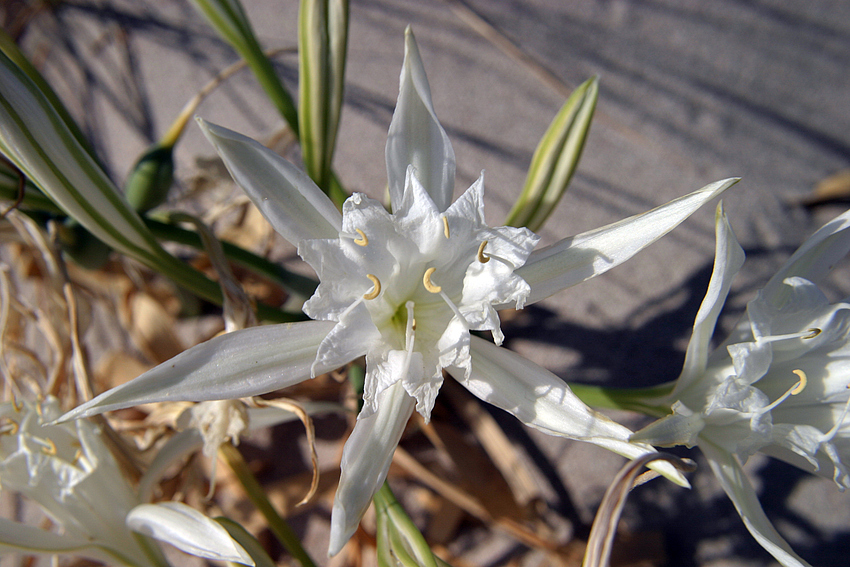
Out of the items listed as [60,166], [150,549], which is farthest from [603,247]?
[150,549]

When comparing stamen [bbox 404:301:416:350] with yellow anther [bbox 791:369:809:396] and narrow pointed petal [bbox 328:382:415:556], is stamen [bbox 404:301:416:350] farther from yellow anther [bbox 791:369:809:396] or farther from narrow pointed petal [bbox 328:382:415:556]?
yellow anther [bbox 791:369:809:396]

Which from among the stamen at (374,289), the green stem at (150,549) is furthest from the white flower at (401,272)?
the green stem at (150,549)

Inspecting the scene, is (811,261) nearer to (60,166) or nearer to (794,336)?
(794,336)

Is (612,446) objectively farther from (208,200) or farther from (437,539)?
(208,200)

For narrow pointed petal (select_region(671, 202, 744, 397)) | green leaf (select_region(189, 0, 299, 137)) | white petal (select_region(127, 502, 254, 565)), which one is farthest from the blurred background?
narrow pointed petal (select_region(671, 202, 744, 397))

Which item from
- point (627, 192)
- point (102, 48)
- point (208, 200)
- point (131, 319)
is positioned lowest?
point (131, 319)

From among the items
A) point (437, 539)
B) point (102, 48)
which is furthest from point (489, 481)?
point (102, 48)

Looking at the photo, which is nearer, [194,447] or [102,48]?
[194,447]
